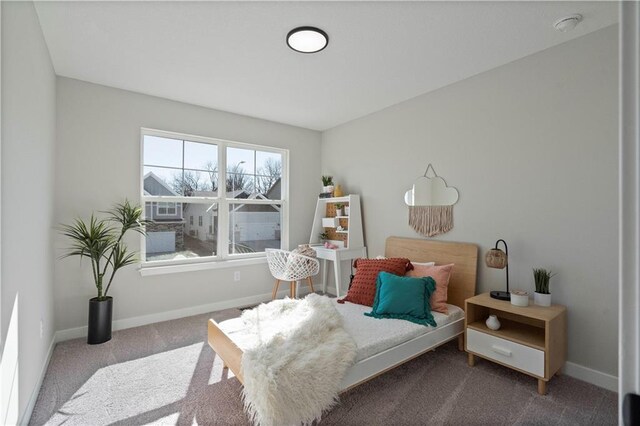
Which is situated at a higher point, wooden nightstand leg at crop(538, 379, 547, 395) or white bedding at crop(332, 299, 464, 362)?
white bedding at crop(332, 299, 464, 362)

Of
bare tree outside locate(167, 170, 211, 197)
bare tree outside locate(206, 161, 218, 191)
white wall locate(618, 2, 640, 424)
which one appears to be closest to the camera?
white wall locate(618, 2, 640, 424)

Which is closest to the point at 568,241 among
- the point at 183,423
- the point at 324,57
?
the point at 324,57

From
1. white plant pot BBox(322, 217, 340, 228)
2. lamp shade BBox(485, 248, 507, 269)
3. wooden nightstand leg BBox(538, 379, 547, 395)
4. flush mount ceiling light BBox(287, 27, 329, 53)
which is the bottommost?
wooden nightstand leg BBox(538, 379, 547, 395)

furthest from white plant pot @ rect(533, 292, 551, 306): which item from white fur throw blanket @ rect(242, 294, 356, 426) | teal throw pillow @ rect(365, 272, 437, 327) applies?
white fur throw blanket @ rect(242, 294, 356, 426)

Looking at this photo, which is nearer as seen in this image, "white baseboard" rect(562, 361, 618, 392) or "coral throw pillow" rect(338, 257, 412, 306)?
"white baseboard" rect(562, 361, 618, 392)

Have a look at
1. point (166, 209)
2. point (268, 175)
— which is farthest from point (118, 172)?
point (268, 175)

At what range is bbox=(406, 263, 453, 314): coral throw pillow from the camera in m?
2.70

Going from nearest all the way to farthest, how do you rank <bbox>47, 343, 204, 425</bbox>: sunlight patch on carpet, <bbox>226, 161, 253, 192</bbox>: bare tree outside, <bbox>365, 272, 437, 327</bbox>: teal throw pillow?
1. <bbox>47, 343, 204, 425</bbox>: sunlight patch on carpet
2. <bbox>365, 272, 437, 327</bbox>: teal throw pillow
3. <bbox>226, 161, 253, 192</bbox>: bare tree outside

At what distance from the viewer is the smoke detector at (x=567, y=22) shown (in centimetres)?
211

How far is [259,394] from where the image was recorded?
64.5 inches

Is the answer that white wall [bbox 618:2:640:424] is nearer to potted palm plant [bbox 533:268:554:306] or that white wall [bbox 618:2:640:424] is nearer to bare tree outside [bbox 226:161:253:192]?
potted palm plant [bbox 533:268:554:306]

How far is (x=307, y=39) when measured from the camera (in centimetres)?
233

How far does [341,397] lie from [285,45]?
256cm

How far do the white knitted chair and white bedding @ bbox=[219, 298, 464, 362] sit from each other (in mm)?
1219
